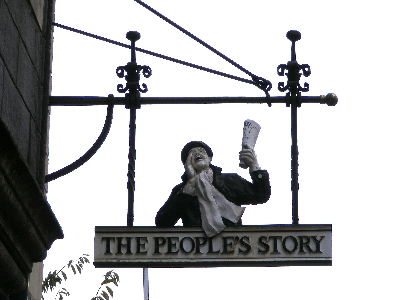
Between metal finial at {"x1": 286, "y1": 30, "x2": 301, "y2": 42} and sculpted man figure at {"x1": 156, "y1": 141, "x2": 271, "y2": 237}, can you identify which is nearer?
sculpted man figure at {"x1": 156, "y1": 141, "x2": 271, "y2": 237}

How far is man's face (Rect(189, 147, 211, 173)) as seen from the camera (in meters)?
10.5

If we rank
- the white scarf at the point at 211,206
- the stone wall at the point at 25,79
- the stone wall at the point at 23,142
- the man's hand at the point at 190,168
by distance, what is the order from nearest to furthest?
the stone wall at the point at 23,142
the stone wall at the point at 25,79
the white scarf at the point at 211,206
the man's hand at the point at 190,168

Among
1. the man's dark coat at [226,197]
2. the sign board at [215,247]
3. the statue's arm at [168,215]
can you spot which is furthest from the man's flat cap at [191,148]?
the sign board at [215,247]

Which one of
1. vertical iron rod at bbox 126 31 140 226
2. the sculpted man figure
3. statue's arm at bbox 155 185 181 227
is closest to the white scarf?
the sculpted man figure

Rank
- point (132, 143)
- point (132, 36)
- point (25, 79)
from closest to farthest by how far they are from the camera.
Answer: point (25, 79) → point (132, 143) → point (132, 36)

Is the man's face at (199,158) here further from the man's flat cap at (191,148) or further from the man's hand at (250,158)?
the man's hand at (250,158)

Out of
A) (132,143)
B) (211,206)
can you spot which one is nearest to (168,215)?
(211,206)

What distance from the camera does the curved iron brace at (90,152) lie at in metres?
10.3

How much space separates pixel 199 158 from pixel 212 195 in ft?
1.25

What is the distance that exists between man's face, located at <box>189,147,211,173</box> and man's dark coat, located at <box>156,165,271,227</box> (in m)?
0.18

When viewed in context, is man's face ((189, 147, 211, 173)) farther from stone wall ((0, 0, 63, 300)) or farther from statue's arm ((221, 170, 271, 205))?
stone wall ((0, 0, 63, 300))

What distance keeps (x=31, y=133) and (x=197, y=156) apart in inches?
47.2

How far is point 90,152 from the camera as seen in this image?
10320mm

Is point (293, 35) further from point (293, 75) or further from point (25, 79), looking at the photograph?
point (25, 79)
